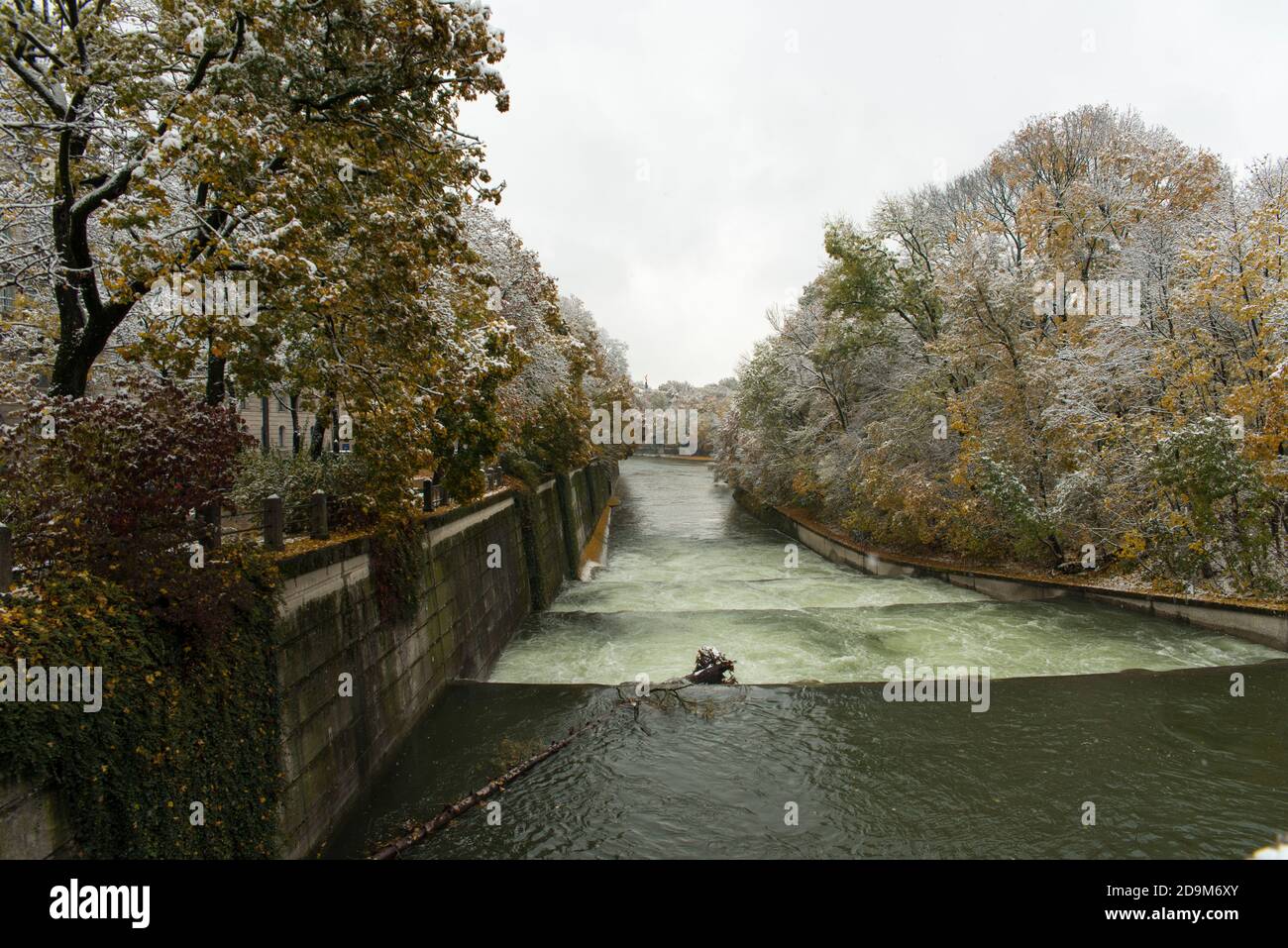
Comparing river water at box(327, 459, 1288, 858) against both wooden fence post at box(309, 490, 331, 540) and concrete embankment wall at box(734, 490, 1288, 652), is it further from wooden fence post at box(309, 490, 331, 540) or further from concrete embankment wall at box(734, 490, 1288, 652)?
wooden fence post at box(309, 490, 331, 540)

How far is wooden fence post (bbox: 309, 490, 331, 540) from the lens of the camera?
8.23 m

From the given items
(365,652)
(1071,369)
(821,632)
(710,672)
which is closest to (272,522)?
(365,652)

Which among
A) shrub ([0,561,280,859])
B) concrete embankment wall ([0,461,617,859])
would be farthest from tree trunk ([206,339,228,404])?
shrub ([0,561,280,859])

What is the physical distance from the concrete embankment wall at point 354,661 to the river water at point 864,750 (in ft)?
1.58

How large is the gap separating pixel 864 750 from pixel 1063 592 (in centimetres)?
1157

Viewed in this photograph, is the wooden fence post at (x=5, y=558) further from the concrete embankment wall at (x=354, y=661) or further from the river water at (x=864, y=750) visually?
the river water at (x=864, y=750)

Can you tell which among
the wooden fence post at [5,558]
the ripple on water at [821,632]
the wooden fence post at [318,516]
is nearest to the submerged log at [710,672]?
the ripple on water at [821,632]

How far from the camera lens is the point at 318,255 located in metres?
7.41

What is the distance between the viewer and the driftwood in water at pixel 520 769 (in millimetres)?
7172

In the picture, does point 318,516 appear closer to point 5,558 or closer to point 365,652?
point 365,652

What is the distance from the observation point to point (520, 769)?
8.88 meters
